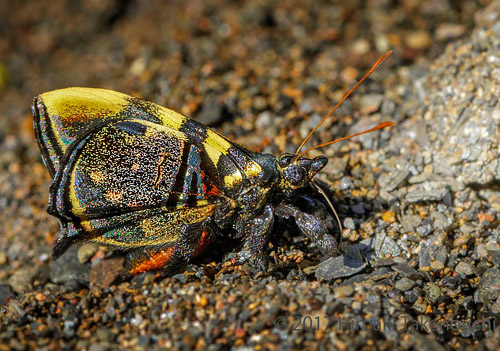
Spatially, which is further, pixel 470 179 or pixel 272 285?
pixel 470 179

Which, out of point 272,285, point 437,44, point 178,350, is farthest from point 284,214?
point 437,44

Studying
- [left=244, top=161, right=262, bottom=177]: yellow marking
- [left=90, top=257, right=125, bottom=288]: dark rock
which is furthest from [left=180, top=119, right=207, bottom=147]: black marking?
[left=90, top=257, right=125, bottom=288]: dark rock

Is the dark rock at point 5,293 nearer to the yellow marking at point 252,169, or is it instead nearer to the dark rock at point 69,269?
the dark rock at point 69,269

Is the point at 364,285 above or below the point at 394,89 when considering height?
below

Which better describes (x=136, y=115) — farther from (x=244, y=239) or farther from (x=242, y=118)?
(x=242, y=118)

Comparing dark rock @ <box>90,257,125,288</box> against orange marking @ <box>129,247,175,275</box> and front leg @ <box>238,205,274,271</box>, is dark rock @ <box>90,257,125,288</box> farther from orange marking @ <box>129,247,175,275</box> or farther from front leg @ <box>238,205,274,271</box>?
front leg @ <box>238,205,274,271</box>

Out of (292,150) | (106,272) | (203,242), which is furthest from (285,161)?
(106,272)
